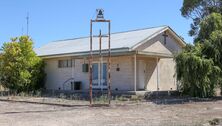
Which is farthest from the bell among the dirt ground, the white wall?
the white wall

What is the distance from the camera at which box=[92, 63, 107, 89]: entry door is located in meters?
27.8

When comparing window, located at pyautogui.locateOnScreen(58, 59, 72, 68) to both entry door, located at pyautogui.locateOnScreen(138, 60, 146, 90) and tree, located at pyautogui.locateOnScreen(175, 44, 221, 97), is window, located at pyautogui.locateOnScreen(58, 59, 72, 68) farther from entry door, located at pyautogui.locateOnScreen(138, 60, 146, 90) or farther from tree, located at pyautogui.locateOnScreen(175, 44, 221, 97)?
tree, located at pyautogui.locateOnScreen(175, 44, 221, 97)

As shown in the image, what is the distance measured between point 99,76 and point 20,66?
239 inches

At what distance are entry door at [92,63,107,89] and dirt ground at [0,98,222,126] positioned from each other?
27.8ft

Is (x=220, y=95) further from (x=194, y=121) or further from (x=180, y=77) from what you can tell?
(x=194, y=121)

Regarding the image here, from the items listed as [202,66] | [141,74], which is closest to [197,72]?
[202,66]

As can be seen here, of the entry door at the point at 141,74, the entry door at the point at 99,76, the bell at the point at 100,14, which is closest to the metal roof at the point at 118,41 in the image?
the entry door at the point at 99,76

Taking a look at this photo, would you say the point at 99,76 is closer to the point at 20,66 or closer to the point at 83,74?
the point at 83,74

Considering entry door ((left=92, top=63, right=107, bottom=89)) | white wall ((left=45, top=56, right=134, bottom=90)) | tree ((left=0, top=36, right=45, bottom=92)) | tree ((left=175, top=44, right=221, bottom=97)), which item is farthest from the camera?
tree ((left=0, top=36, right=45, bottom=92))

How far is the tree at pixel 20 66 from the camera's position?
29625 millimetres

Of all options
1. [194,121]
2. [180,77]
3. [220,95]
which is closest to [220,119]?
[194,121]

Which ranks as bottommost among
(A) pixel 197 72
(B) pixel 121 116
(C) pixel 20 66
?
(B) pixel 121 116

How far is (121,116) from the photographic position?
1524 centimetres

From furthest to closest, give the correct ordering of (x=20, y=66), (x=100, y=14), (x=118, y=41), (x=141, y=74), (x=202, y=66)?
(x=20, y=66) < (x=118, y=41) < (x=141, y=74) < (x=202, y=66) < (x=100, y=14)
